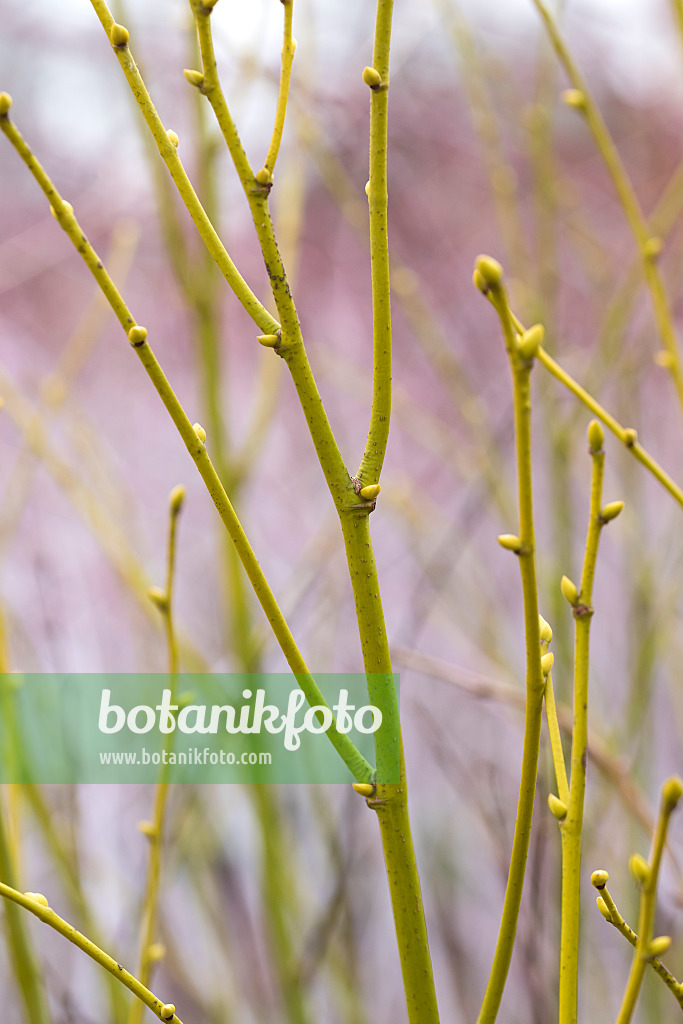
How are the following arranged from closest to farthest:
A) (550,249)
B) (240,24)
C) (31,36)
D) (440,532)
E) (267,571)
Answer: (550,249), (240,24), (440,532), (267,571), (31,36)

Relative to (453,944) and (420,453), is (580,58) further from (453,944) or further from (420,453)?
(453,944)

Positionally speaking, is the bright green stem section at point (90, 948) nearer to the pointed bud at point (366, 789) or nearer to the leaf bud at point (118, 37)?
the pointed bud at point (366, 789)

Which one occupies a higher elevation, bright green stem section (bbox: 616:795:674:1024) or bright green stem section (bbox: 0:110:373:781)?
bright green stem section (bbox: 0:110:373:781)

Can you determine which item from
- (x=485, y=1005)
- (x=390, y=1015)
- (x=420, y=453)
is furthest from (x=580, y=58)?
(x=485, y=1005)

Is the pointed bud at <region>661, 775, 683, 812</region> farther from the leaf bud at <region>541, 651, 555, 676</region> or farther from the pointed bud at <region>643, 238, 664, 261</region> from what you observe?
the pointed bud at <region>643, 238, 664, 261</region>

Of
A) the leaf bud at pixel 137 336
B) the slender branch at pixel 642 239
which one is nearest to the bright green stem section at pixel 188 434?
the leaf bud at pixel 137 336

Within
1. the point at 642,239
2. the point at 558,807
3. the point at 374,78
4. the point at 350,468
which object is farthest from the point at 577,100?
the point at 350,468

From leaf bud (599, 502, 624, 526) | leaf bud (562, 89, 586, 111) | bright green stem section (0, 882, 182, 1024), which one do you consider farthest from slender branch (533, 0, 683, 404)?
bright green stem section (0, 882, 182, 1024)
